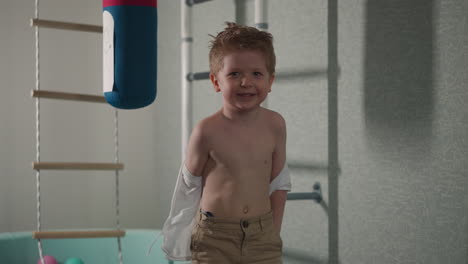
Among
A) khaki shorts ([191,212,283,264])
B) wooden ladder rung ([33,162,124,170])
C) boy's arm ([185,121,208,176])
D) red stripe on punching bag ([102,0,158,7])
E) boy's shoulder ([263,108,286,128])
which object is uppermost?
red stripe on punching bag ([102,0,158,7])

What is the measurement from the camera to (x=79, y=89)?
3432 mm

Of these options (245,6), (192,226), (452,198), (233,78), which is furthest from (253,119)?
(245,6)

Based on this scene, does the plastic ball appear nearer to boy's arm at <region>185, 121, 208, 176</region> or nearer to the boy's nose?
boy's arm at <region>185, 121, 208, 176</region>

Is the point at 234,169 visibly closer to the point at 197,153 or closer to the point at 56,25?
the point at 197,153

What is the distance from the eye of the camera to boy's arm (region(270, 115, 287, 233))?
61.1 inches

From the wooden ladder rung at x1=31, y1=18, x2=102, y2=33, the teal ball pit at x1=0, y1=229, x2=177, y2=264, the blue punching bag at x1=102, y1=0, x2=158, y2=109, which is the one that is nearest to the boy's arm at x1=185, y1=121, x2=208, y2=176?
the blue punching bag at x1=102, y1=0, x2=158, y2=109

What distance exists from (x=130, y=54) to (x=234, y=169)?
2.15 ft

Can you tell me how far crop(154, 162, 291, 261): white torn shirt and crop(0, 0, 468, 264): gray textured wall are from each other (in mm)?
692

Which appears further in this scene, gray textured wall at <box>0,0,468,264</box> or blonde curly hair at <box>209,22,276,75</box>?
gray textured wall at <box>0,0,468,264</box>

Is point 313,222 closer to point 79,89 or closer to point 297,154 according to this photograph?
point 297,154

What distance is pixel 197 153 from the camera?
4.88 feet

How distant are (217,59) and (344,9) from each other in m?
0.76

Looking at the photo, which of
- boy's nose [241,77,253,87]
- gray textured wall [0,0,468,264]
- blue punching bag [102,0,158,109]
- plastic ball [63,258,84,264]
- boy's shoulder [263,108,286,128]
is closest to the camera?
boy's nose [241,77,253,87]

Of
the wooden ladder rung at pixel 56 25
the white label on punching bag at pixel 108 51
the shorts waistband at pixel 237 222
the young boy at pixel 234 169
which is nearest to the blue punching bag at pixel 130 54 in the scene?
the white label on punching bag at pixel 108 51
